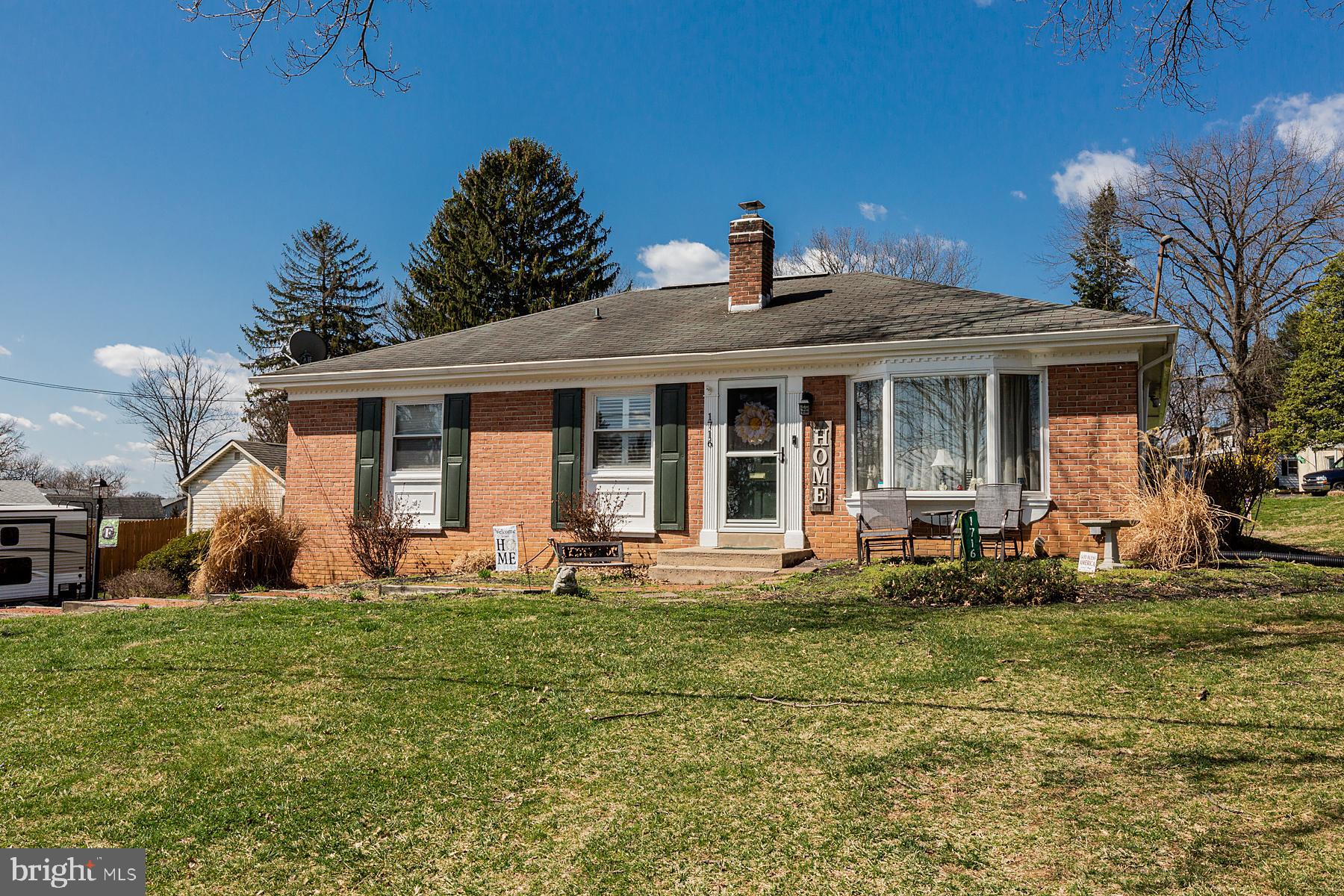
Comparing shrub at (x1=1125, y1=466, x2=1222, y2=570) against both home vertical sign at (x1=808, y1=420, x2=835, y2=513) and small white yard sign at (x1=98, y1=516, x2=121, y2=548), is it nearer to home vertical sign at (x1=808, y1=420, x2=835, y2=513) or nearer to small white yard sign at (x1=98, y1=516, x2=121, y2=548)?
home vertical sign at (x1=808, y1=420, x2=835, y2=513)

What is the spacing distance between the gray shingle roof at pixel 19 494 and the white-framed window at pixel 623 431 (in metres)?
13.9

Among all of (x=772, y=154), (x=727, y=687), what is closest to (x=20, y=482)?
(x=772, y=154)

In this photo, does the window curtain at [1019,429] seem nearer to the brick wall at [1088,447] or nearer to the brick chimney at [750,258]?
the brick wall at [1088,447]

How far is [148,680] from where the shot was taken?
529 centimetres

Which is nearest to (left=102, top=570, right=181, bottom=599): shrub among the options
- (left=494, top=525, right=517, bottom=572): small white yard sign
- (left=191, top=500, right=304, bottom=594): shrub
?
(left=191, top=500, right=304, bottom=594): shrub

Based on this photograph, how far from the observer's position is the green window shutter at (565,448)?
1277 centimetres

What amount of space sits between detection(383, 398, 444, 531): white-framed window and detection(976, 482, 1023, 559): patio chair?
26.1 feet

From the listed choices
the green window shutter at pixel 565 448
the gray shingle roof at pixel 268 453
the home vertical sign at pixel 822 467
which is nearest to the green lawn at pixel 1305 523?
the home vertical sign at pixel 822 467

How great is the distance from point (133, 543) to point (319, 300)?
22597 millimetres

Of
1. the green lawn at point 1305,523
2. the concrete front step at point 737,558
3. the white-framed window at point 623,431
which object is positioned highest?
the white-framed window at point 623,431

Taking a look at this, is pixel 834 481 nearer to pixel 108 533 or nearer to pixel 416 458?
pixel 416 458

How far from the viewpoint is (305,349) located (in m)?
16.3

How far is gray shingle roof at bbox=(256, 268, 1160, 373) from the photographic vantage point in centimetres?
1141

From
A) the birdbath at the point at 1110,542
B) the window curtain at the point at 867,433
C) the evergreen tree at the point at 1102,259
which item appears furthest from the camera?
the evergreen tree at the point at 1102,259
